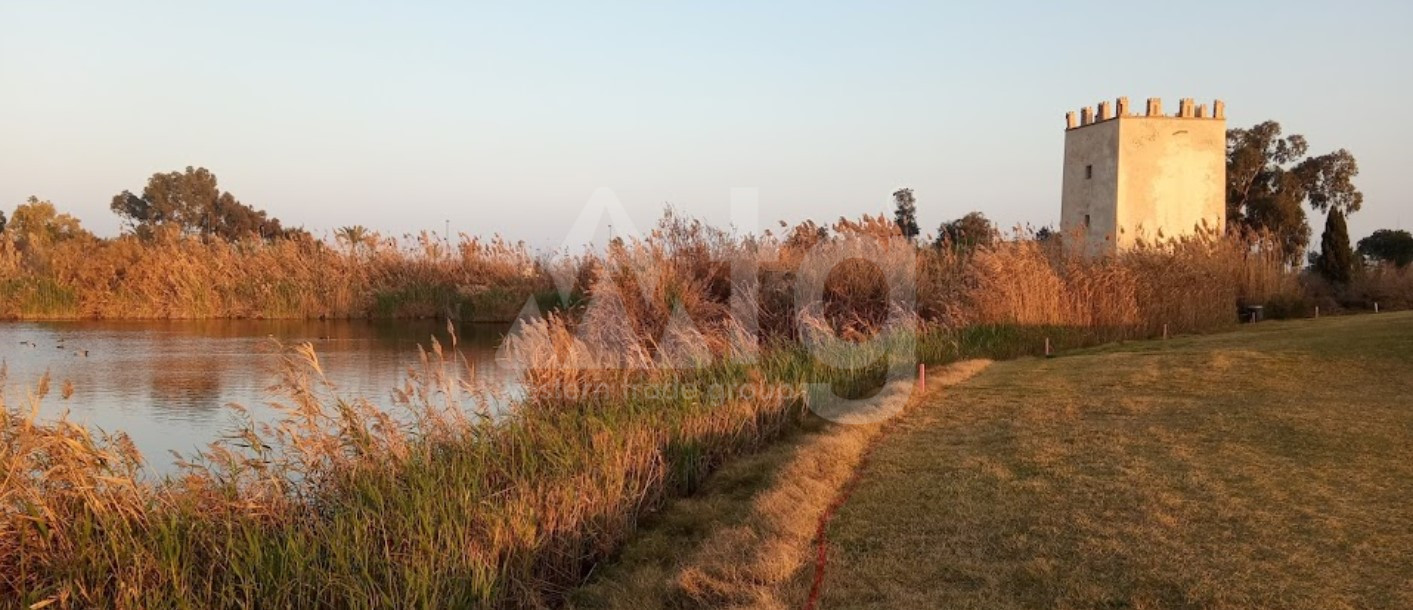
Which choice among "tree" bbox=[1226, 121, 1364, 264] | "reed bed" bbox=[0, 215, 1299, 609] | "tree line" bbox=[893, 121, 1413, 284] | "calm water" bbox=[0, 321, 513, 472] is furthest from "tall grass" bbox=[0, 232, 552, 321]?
"tree" bbox=[1226, 121, 1364, 264]

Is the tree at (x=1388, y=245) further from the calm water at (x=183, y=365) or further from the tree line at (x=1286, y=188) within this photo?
the calm water at (x=183, y=365)

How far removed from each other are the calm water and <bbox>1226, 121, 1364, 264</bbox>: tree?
30273mm

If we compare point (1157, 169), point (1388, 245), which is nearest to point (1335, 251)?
point (1157, 169)

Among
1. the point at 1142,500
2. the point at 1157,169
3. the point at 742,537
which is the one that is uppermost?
the point at 1157,169

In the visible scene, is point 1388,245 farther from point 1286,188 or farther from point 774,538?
point 774,538

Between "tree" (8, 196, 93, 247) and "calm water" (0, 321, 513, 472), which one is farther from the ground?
"tree" (8, 196, 93, 247)

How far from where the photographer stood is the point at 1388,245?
122ft

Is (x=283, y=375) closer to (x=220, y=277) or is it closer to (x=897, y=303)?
(x=897, y=303)

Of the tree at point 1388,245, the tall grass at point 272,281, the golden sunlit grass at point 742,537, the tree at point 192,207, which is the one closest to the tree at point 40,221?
the tree at point 192,207

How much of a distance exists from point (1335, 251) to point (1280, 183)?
16.3 meters

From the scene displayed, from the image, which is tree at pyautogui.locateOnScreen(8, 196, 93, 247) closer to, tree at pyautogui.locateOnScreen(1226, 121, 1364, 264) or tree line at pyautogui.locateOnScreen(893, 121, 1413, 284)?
tree line at pyautogui.locateOnScreen(893, 121, 1413, 284)

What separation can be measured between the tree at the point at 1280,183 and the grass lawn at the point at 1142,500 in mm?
31057

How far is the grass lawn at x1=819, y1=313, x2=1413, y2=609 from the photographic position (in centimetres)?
393

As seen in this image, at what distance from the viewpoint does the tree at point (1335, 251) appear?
2264 cm
